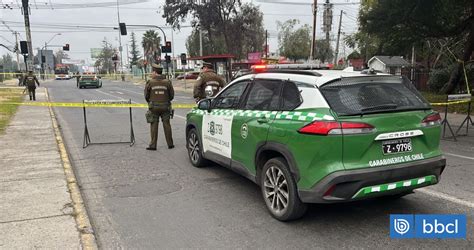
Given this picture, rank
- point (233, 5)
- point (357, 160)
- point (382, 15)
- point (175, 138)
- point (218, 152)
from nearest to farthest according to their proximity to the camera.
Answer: point (357, 160)
point (218, 152)
point (175, 138)
point (382, 15)
point (233, 5)

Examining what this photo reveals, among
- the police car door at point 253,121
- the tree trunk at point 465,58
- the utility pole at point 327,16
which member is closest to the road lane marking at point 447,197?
the police car door at point 253,121

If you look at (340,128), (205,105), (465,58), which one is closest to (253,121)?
(340,128)

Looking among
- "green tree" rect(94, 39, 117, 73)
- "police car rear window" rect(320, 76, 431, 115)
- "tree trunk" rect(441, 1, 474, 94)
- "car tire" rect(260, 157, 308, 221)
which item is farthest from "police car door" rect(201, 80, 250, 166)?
"green tree" rect(94, 39, 117, 73)

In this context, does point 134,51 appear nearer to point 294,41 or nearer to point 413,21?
point 294,41

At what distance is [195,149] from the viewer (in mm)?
7219

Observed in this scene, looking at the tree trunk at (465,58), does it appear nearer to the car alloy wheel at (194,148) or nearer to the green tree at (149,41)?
the car alloy wheel at (194,148)

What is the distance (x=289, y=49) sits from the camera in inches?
3019

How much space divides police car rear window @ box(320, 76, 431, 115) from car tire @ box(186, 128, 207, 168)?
306 cm

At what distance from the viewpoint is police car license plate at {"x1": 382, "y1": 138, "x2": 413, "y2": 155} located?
4144mm

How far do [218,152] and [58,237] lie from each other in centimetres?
253

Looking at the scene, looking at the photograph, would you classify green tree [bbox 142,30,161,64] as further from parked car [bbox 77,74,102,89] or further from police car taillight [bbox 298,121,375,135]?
police car taillight [bbox 298,121,375,135]

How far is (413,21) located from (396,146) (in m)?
12.0

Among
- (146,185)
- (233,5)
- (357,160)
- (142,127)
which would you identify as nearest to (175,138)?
(142,127)

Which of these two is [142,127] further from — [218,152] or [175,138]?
[218,152]
